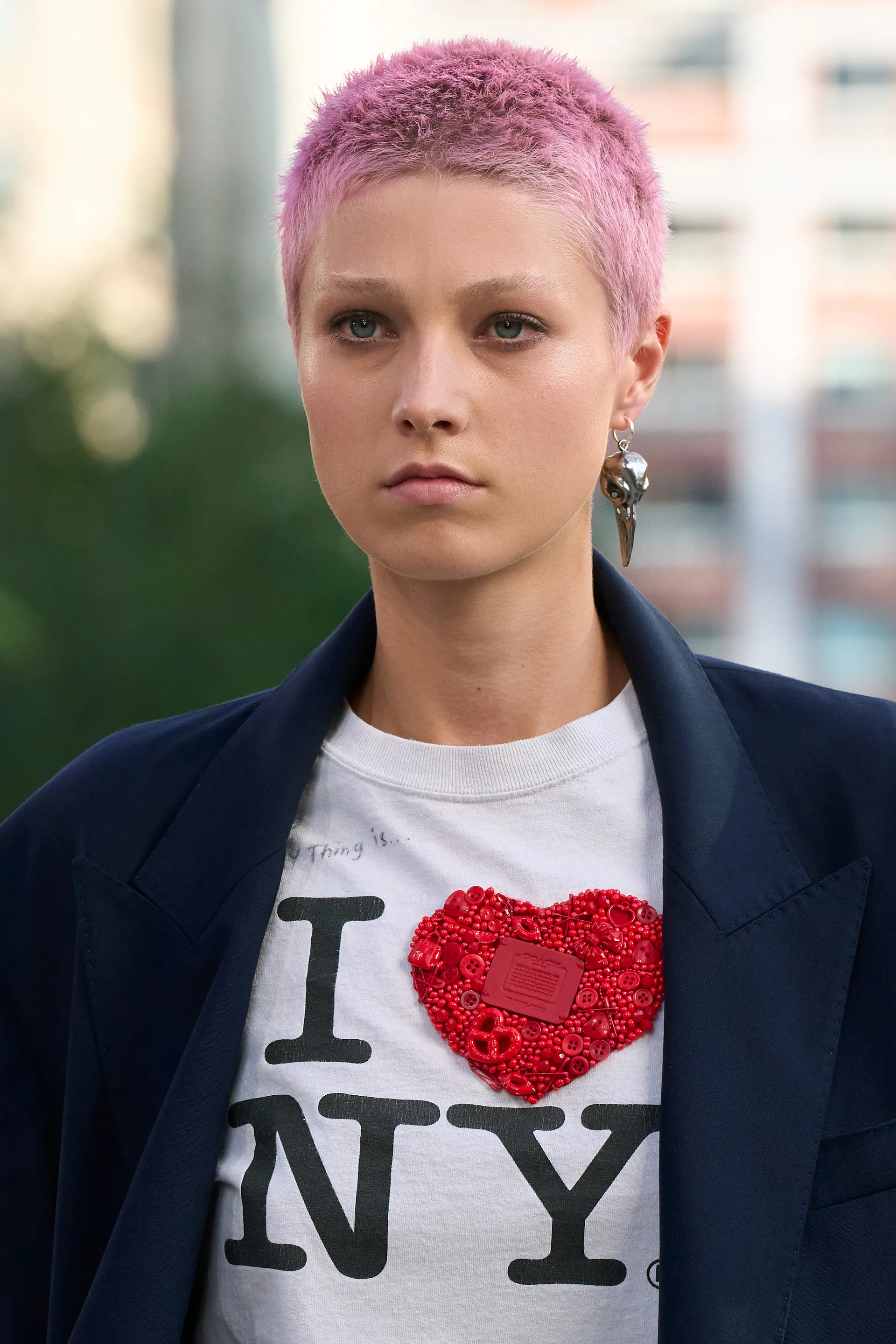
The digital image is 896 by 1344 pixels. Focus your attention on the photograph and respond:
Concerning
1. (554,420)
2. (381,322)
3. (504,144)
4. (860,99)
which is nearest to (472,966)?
(554,420)

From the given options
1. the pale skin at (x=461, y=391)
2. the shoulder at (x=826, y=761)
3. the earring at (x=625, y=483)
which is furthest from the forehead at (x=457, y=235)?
the shoulder at (x=826, y=761)

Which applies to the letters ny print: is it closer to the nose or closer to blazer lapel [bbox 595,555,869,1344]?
blazer lapel [bbox 595,555,869,1344]

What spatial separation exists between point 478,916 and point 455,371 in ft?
2.07

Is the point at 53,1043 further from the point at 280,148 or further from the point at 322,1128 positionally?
the point at 280,148

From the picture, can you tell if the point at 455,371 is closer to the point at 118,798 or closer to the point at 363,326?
the point at 363,326

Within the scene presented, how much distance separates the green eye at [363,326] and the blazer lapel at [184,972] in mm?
423

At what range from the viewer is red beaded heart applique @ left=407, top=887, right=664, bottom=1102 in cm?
179

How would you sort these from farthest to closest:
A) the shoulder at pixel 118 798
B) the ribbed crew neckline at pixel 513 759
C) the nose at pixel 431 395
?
→ the shoulder at pixel 118 798, the ribbed crew neckline at pixel 513 759, the nose at pixel 431 395

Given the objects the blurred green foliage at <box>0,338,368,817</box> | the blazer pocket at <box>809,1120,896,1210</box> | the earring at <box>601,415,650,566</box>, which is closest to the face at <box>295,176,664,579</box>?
the earring at <box>601,415,650,566</box>

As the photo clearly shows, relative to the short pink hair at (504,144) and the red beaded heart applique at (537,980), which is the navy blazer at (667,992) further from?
the short pink hair at (504,144)

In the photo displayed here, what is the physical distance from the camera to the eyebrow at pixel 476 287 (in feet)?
5.93

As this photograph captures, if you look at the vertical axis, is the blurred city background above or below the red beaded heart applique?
above

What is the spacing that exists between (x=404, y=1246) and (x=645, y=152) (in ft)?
4.33

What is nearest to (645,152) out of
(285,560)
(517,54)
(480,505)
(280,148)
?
(517,54)
